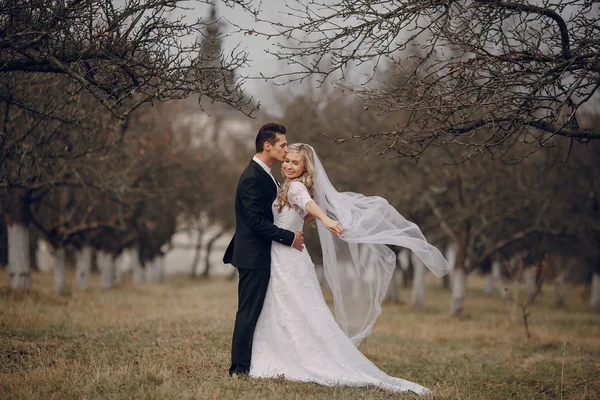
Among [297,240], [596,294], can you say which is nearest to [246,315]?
[297,240]

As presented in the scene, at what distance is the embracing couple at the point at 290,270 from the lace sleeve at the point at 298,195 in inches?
0.4

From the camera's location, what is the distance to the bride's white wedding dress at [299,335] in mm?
6652

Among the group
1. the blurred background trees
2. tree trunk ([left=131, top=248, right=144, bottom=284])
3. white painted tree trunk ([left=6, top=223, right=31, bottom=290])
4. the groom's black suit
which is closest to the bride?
the groom's black suit

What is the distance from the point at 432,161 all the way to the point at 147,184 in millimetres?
8969

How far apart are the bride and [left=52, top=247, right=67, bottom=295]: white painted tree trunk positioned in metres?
12.6

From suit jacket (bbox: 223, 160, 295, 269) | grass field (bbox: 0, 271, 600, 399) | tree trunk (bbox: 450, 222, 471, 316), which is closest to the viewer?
grass field (bbox: 0, 271, 600, 399)

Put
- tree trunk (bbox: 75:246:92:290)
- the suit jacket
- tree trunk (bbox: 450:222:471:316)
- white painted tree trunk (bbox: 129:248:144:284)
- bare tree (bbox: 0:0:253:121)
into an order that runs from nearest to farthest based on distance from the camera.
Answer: the suit jacket → bare tree (bbox: 0:0:253:121) → tree trunk (bbox: 450:222:471:316) → tree trunk (bbox: 75:246:92:290) → white painted tree trunk (bbox: 129:248:144:284)

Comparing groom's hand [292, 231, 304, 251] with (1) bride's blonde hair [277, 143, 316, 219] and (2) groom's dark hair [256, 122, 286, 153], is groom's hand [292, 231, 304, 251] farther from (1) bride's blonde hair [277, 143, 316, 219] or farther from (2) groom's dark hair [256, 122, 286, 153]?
(2) groom's dark hair [256, 122, 286, 153]

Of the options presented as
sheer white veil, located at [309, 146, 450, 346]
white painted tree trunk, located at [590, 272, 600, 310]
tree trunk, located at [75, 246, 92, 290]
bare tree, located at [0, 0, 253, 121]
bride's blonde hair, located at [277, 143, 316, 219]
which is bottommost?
white painted tree trunk, located at [590, 272, 600, 310]

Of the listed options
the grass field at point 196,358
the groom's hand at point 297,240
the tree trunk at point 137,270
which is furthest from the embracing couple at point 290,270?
the tree trunk at point 137,270

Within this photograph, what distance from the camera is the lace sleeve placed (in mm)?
6734

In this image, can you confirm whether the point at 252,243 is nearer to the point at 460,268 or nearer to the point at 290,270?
the point at 290,270

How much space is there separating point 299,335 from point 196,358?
1.67 metres

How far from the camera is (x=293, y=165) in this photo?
22.7 ft
